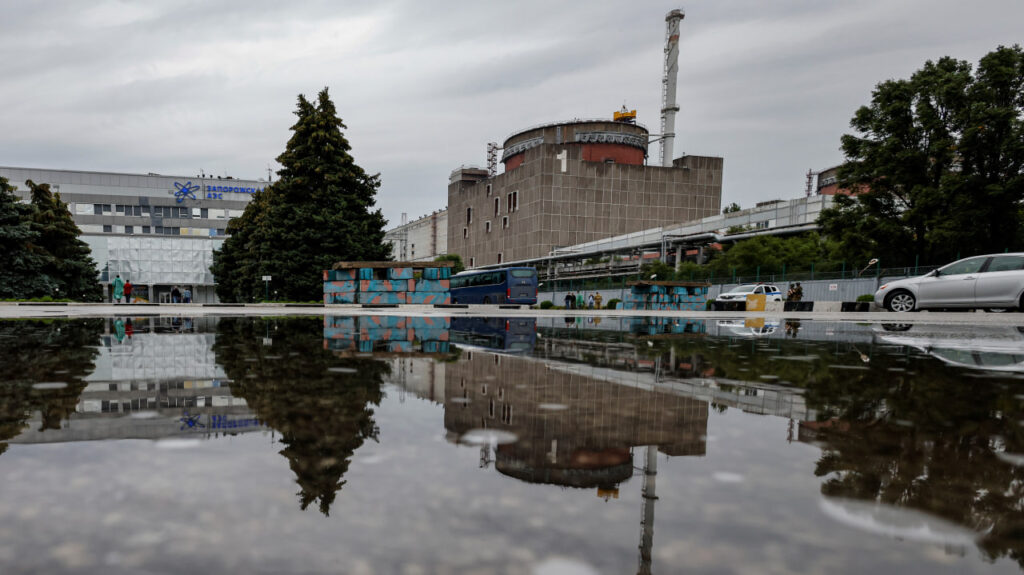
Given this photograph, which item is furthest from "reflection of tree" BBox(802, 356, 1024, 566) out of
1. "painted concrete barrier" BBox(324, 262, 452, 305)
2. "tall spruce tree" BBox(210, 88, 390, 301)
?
"tall spruce tree" BBox(210, 88, 390, 301)

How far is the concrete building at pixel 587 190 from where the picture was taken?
6894 centimetres

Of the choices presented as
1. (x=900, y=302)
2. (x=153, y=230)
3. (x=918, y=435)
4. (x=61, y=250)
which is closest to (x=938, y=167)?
(x=900, y=302)

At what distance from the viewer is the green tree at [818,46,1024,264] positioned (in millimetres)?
25578

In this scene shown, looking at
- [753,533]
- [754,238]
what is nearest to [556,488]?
[753,533]

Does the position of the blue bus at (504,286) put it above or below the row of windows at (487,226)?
below

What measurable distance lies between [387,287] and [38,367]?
19.8m

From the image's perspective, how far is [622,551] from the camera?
111cm

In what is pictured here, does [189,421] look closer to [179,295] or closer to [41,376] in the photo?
[41,376]

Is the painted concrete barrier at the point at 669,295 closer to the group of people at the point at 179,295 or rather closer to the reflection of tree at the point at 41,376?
the reflection of tree at the point at 41,376

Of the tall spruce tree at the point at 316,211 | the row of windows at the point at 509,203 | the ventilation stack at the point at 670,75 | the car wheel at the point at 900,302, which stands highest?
the ventilation stack at the point at 670,75

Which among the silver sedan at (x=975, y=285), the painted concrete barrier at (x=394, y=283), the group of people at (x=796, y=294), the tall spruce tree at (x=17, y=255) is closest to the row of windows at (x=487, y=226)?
the group of people at (x=796, y=294)

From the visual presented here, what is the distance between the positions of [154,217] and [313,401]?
91.7 meters

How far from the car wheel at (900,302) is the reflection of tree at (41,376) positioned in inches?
722

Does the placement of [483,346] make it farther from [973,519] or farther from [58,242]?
[58,242]
